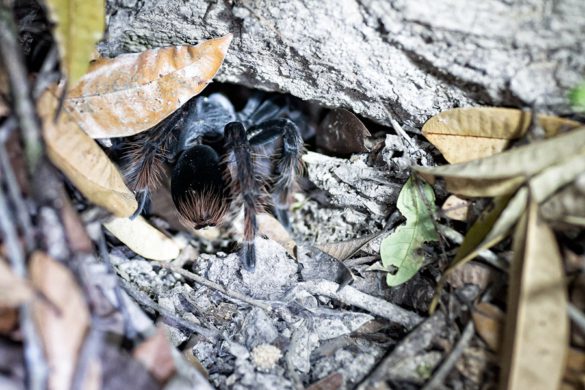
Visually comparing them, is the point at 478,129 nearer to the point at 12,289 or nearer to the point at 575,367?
the point at 575,367

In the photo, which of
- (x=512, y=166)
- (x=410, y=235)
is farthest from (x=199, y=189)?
(x=512, y=166)

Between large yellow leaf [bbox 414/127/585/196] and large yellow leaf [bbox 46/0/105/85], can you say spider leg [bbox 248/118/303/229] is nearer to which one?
large yellow leaf [bbox 414/127/585/196]

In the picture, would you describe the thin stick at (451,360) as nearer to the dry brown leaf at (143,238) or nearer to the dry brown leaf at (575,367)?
the dry brown leaf at (575,367)

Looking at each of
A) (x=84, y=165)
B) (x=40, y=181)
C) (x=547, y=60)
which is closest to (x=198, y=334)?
(x=84, y=165)

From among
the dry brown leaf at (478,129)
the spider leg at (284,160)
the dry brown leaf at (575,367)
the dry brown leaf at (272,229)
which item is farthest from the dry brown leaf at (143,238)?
the dry brown leaf at (575,367)

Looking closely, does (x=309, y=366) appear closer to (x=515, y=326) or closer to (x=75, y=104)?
(x=515, y=326)

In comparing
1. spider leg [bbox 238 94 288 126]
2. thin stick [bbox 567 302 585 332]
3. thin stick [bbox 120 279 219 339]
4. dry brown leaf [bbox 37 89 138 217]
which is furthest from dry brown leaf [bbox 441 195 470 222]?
spider leg [bbox 238 94 288 126]
